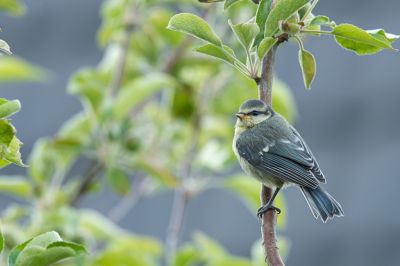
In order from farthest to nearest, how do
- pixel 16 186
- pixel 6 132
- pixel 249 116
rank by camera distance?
pixel 16 186
pixel 249 116
pixel 6 132

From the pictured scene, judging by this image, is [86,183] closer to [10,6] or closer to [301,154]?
[10,6]

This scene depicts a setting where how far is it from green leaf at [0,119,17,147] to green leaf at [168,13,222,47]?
0.30 m

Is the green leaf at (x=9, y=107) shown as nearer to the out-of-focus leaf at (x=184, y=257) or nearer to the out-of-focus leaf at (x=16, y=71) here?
the out-of-focus leaf at (x=16, y=71)

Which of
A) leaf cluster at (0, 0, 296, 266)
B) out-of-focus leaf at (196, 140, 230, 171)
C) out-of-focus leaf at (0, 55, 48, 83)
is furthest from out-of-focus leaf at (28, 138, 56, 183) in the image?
out-of-focus leaf at (196, 140, 230, 171)

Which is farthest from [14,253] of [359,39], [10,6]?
[10,6]

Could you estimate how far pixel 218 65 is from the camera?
191cm

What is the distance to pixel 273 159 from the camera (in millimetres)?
1436

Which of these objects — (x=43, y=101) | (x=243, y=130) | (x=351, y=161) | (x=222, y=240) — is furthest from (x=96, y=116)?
(x=43, y=101)

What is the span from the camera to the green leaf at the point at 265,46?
714 millimetres

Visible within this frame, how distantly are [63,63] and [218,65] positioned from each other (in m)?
3.47

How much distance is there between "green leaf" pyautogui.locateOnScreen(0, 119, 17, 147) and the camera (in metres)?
0.60

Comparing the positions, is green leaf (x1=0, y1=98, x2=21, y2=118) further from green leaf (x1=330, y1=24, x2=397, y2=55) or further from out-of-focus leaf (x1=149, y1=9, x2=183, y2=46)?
out-of-focus leaf (x1=149, y1=9, x2=183, y2=46)

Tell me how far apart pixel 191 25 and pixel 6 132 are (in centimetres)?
34

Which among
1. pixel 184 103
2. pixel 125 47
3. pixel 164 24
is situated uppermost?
pixel 164 24
